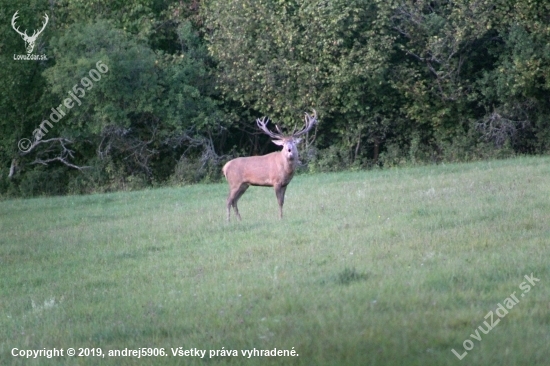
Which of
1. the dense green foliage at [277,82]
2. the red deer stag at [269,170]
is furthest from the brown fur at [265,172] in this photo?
the dense green foliage at [277,82]

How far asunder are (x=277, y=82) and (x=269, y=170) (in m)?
13.2

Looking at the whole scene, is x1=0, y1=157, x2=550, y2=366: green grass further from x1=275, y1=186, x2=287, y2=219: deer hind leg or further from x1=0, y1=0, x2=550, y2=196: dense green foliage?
x1=0, y1=0, x2=550, y2=196: dense green foliage

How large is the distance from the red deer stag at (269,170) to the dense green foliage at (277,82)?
39.0ft

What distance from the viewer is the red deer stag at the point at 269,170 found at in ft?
52.3

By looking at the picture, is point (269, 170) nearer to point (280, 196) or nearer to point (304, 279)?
point (280, 196)

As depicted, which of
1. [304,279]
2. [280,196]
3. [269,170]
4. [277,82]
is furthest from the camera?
Answer: [277,82]

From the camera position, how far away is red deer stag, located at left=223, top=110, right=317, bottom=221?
1595 centimetres

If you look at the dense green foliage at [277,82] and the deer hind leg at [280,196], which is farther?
the dense green foliage at [277,82]

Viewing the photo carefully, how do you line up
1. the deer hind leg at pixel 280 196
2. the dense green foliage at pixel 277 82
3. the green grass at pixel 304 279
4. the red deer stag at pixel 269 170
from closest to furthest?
the green grass at pixel 304 279 < the deer hind leg at pixel 280 196 < the red deer stag at pixel 269 170 < the dense green foliage at pixel 277 82

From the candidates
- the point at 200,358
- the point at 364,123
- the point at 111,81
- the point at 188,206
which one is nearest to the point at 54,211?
the point at 188,206

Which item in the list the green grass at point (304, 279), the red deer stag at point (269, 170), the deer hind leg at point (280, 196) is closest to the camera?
the green grass at point (304, 279)

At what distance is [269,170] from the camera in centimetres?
1636

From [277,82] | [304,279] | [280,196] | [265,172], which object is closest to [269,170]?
[265,172]

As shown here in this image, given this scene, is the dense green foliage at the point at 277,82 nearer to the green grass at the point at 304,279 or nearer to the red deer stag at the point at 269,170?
the green grass at the point at 304,279
